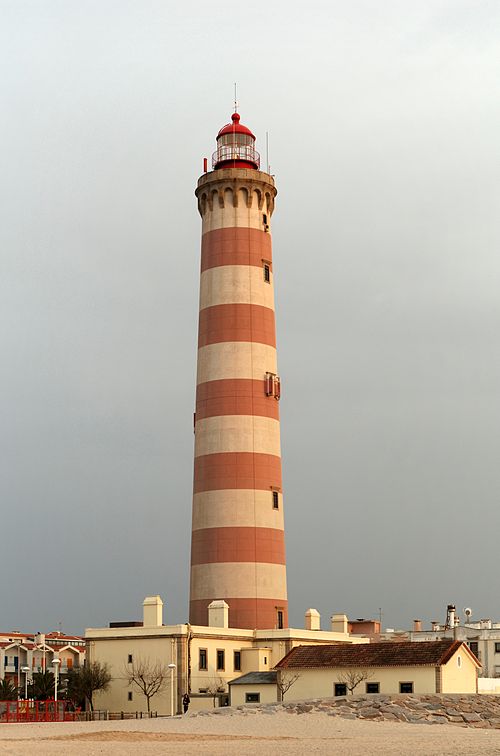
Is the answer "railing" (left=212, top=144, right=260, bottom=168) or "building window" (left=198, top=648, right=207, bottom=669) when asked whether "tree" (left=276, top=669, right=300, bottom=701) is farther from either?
"railing" (left=212, top=144, right=260, bottom=168)

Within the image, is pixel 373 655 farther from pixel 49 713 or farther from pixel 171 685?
pixel 49 713

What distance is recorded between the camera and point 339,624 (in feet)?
204

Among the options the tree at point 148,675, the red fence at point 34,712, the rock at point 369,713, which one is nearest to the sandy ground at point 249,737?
the rock at point 369,713

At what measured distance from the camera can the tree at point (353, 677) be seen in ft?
166

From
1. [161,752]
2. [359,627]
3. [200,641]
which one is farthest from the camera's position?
[359,627]

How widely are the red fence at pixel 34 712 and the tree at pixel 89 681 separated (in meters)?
0.97

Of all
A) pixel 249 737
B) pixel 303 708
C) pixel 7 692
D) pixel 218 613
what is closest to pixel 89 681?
pixel 218 613

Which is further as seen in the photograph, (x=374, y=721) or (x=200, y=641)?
(x=200, y=641)

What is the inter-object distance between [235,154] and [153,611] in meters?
24.3

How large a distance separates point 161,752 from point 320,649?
2241cm

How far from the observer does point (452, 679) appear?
50094 millimetres

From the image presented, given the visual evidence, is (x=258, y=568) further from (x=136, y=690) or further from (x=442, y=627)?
(x=442, y=627)

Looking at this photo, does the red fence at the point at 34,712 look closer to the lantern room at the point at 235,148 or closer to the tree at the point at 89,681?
the tree at the point at 89,681

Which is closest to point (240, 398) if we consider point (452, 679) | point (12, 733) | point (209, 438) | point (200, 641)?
point (209, 438)
